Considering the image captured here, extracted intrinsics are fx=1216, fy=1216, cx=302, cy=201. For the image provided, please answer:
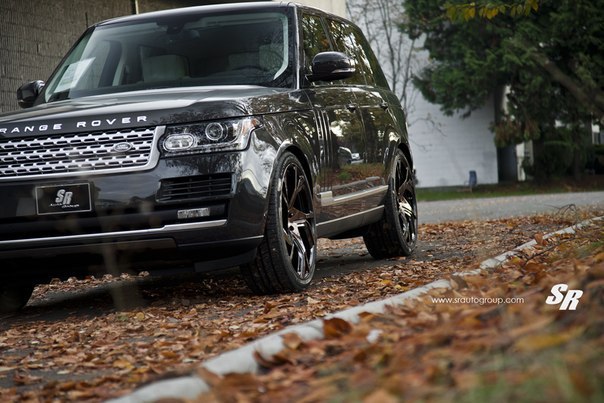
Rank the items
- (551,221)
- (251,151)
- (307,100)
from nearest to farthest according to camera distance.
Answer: (251,151) < (307,100) < (551,221)

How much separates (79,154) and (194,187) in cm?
71

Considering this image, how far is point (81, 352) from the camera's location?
5965 mm

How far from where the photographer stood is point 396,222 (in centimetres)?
1001

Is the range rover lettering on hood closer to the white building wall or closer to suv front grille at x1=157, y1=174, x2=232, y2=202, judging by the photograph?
suv front grille at x1=157, y1=174, x2=232, y2=202

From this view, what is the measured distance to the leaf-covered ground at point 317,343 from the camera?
3.67m

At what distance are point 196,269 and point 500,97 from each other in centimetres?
3074

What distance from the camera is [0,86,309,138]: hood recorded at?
7102mm

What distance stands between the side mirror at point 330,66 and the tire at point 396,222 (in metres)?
1.84

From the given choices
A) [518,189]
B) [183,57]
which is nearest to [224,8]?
[183,57]

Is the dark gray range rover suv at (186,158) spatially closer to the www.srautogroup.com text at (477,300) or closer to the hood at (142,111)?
the hood at (142,111)

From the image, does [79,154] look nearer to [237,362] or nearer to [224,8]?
[224,8]

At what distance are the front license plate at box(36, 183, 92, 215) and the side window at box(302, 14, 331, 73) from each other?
218 centimetres

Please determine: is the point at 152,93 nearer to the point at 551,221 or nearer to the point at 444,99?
the point at 551,221

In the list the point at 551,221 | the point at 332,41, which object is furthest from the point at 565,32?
the point at 332,41
